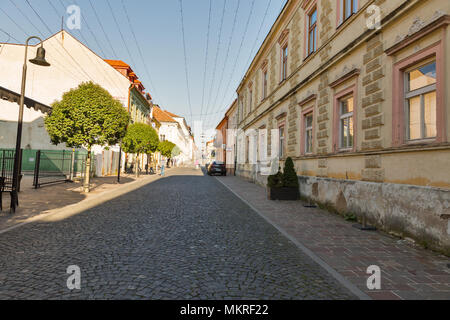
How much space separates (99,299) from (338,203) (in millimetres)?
7268

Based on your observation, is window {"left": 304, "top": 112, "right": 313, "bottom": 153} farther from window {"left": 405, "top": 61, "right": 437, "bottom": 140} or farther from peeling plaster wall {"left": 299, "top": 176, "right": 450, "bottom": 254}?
window {"left": 405, "top": 61, "right": 437, "bottom": 140}

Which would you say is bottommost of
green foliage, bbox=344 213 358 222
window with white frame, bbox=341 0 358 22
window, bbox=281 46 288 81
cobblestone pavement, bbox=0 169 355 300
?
cobblestone pavement, bbox=0 169 355 300

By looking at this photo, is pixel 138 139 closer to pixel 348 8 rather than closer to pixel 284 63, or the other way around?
pixel 284 63

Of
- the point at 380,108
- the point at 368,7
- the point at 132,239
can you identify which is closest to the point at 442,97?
the point at 380,108

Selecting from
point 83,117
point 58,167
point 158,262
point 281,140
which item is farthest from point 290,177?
point 58,167

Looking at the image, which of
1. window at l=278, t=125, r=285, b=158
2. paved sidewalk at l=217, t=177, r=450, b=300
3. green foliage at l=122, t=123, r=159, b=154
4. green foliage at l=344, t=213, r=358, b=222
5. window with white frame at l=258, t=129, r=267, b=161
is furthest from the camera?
green foliage at l=122, t=123, r=159, b=154

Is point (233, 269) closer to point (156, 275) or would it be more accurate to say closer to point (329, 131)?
point (156, 275)

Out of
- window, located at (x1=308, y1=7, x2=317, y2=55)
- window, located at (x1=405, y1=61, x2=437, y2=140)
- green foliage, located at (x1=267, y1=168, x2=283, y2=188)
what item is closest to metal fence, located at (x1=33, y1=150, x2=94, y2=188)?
green foliage, located at (x1=267, y1=168, x2=283, y2=188)

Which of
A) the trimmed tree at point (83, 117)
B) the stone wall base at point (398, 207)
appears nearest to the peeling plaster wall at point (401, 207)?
the stone wall base at point (398, 207)

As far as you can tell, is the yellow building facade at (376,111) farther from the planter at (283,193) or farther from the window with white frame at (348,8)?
the planter at (283,193)

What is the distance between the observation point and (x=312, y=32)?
12070 millimetres

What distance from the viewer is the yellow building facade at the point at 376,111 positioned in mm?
5332

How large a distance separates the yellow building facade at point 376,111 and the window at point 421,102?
0.07 feet

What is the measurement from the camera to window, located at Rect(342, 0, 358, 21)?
8750 millimetres
